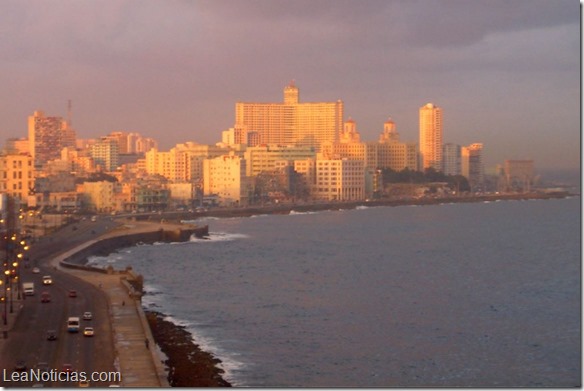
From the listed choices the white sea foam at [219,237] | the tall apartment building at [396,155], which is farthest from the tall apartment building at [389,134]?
the white sea foam at [219,237]

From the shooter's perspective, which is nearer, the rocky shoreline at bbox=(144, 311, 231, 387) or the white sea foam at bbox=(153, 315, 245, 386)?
the rocky shoreline at bbox=(144, 311, 231, 387)

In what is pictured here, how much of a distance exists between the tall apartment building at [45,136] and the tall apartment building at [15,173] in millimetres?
27525

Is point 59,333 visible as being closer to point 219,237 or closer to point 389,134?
point 219,237

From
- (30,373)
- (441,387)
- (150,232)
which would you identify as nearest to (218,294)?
(441,387)

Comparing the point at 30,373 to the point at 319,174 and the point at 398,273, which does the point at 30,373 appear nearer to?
the point at 398,273

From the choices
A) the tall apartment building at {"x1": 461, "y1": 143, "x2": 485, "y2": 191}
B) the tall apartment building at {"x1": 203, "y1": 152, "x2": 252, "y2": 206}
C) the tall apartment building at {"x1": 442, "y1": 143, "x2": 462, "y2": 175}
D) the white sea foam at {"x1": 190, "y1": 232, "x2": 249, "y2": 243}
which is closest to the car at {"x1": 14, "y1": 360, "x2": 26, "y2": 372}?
the white sea foam at {"x1": 190, "y1": 232, "x2": 249, "y2": 243}

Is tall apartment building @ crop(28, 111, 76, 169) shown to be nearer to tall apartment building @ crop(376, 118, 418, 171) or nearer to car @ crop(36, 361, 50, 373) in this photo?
tall apartment building @ crop(376, 118, 418, 171)

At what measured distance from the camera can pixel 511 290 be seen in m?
14.2

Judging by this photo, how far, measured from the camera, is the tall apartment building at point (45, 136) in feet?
175

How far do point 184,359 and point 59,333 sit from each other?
1.08 m

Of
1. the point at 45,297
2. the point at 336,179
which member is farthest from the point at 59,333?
the point at 336,179

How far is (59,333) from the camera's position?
8.77 meters

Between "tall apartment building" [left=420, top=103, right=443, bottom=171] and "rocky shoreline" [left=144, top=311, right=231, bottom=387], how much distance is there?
1947 inches

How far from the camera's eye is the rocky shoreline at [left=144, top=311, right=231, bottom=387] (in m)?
7.86
